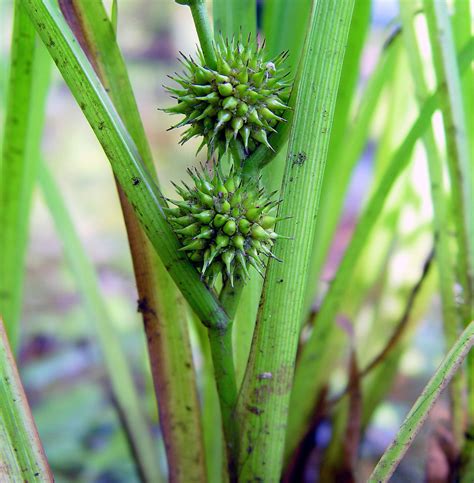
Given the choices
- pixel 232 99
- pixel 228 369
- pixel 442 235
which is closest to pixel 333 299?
pixel 442 235

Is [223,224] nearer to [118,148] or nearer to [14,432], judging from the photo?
[118,148]

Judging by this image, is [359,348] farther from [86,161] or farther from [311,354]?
[86,161]

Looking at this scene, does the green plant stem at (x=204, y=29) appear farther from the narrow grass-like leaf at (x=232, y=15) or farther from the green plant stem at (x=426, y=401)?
the green plant stem at (x=426, y=401)

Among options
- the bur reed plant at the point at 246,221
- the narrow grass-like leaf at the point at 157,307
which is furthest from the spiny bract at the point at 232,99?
the narrow grass-like leaf at the point at 157,307

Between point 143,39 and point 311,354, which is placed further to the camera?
point 143,39

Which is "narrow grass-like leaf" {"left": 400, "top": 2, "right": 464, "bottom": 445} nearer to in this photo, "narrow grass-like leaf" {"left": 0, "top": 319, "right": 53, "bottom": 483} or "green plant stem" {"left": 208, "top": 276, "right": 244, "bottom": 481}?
"green plant stem" {"left": 208, "top": 276, "right": 244, "bottom": 481}

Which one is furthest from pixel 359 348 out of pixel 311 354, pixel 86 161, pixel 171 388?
pixel 86 161
